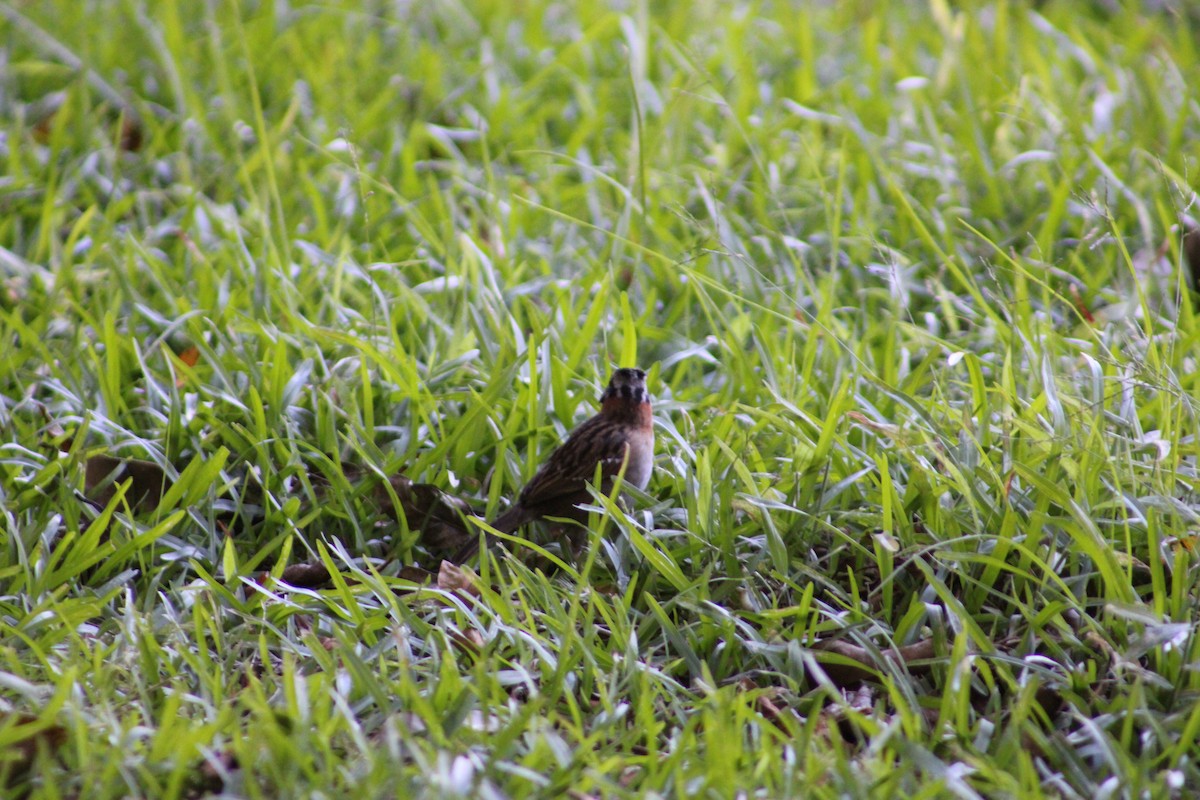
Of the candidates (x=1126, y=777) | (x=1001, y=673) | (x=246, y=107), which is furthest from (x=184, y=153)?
(x=1126, y=777)

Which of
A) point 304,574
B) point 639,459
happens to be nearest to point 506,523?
point 639,459

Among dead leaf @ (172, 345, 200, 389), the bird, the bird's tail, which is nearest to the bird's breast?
A: the bird

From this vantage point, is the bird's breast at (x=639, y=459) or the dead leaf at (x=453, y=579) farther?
the bird's breast at (x=639, y=459)

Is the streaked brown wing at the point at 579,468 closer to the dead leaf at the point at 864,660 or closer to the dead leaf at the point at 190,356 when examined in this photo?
the dead leaf at the point at 864,660

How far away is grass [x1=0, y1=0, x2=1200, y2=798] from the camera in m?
2.32

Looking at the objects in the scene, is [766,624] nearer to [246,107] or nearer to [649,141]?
[649,141]

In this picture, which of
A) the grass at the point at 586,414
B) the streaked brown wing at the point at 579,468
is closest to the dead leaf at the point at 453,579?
the grass at the point at 586,414

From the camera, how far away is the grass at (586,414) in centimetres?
232

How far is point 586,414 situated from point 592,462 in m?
0.46

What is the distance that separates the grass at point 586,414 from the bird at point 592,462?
4.3 inches

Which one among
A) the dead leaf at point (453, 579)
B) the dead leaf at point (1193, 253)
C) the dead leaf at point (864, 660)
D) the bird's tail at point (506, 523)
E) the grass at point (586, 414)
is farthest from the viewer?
the dead leaf at point (1193, 253)

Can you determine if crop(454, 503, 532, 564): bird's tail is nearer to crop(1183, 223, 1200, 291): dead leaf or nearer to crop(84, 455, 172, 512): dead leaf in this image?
crop(84, 455, 172, 512): dead leaf

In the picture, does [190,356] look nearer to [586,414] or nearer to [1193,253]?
[586,414]

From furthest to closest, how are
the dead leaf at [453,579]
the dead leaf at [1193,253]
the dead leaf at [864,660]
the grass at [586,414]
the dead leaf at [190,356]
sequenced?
the dead leaf at [1193,253], the dead leaf at [190,356], the dead leaf at [453,579], the dead leaf at [864,660], the grass at [586,414]
